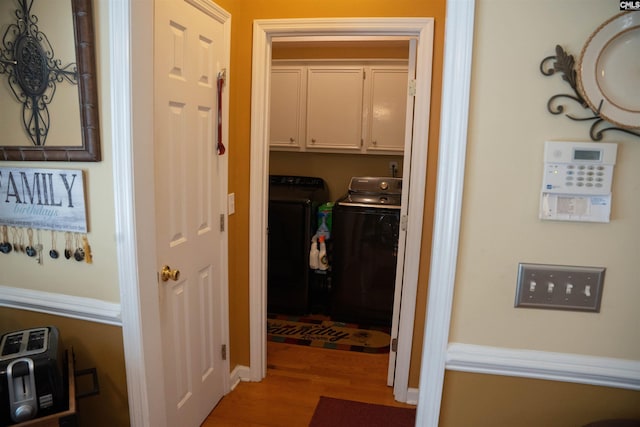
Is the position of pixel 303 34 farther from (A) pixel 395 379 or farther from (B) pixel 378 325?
A: (B) pixel 378 325

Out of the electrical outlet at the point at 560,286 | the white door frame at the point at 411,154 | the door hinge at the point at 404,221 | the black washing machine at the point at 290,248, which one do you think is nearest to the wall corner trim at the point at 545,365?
the electrical outlet at the point at 560,286

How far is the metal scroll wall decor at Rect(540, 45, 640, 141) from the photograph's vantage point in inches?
38.0

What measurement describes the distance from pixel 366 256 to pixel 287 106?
159cm

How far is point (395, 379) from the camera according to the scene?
2365 mm

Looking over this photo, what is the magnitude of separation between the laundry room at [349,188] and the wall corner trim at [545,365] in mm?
1993

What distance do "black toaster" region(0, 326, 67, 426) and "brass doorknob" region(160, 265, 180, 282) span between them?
1.38 ft

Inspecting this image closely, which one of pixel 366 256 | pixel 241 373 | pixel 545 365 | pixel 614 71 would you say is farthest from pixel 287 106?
pixel 545 365

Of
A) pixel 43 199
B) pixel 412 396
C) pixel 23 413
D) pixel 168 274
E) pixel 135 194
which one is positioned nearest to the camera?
pixel 23 413

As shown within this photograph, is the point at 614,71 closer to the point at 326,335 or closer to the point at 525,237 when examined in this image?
the point at 525,237

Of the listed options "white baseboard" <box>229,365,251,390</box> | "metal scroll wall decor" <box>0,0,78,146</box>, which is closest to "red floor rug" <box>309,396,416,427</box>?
"white baseboard" <box>229,365,251,390</box>

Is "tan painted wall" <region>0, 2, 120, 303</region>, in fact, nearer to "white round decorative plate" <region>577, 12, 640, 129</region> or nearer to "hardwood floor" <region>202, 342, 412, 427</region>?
"hardwood floor" <region>202, 342, 412, 427</region>

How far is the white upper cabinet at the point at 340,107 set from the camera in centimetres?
346

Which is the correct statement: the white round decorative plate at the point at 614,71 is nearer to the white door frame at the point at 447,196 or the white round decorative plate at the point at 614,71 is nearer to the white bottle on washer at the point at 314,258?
the white door frame at the point at 447,196

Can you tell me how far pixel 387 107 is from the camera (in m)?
3.47
